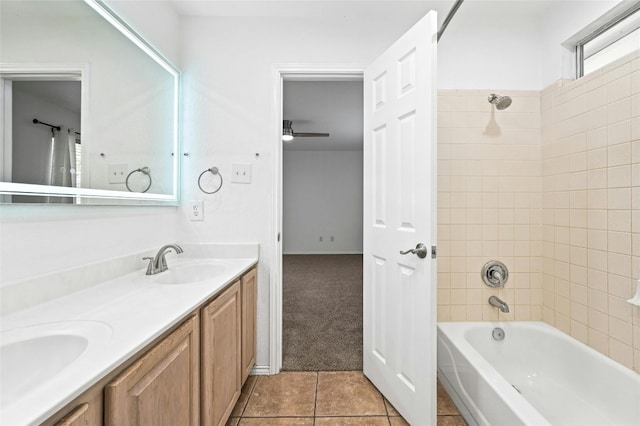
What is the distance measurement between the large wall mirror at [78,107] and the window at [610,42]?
8.27ft

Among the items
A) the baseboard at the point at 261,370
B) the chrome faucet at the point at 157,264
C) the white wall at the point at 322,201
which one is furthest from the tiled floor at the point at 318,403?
the white wall at the point at 322,201

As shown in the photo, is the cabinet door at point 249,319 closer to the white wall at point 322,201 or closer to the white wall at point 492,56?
the white wall at point 492,56

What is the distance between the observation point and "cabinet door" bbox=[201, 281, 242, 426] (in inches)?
42.2

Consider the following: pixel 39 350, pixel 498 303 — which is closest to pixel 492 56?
pixel 498 303

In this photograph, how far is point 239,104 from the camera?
71.6 inches

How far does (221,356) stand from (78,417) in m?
0.73

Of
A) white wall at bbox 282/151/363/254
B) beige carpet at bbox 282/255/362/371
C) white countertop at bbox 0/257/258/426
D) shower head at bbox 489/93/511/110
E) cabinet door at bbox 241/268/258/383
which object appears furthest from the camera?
white wall at bbox 282/151/363/254

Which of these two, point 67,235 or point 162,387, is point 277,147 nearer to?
point 67,235

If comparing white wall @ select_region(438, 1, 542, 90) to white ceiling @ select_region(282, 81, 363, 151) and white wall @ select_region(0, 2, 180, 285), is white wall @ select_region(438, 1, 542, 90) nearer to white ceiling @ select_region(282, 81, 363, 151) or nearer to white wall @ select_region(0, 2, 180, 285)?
white ceiling @ select_region(282, 81, 363, 151)

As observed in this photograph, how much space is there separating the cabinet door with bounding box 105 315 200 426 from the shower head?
2055mm

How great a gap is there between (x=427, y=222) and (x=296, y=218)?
516 cm

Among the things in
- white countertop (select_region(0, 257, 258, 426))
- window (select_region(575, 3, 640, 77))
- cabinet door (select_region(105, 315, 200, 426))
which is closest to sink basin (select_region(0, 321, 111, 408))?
white countertop (select_region(0, 257, 258, 426))

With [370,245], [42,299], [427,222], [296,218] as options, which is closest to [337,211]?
[296,218]

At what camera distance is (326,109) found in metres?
3.65
